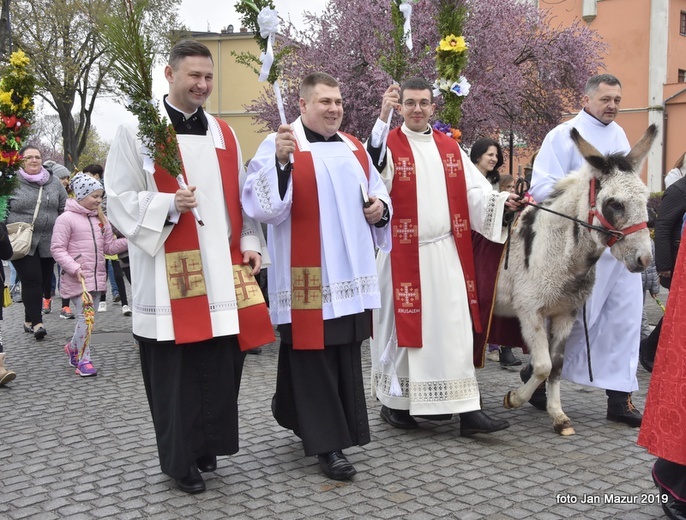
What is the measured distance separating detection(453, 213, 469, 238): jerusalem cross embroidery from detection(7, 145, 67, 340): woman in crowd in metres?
5.76

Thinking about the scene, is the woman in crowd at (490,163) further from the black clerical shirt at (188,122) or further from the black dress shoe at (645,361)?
the black clerical shirt at (188,122)

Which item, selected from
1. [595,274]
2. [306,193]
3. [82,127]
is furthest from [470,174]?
[82,127]

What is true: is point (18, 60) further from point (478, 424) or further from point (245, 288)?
point (478, 424)

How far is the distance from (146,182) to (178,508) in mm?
1811

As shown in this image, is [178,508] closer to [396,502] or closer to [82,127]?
[396,502]

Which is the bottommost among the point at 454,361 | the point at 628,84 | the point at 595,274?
the point at 454,361

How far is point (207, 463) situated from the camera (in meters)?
4.57

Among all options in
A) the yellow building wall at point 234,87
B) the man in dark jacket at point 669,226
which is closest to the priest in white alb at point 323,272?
the man in dark jacket at point 669,226

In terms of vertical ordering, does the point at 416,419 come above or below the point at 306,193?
below

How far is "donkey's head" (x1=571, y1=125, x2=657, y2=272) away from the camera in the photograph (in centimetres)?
496

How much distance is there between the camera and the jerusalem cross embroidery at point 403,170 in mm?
5410

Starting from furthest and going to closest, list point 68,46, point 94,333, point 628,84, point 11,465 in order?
point 628,84 < point 68,46 < point 94,333 < point 11,465

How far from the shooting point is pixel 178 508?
4.11 metres

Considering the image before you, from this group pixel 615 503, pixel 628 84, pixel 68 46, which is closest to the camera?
pixel 615 503
